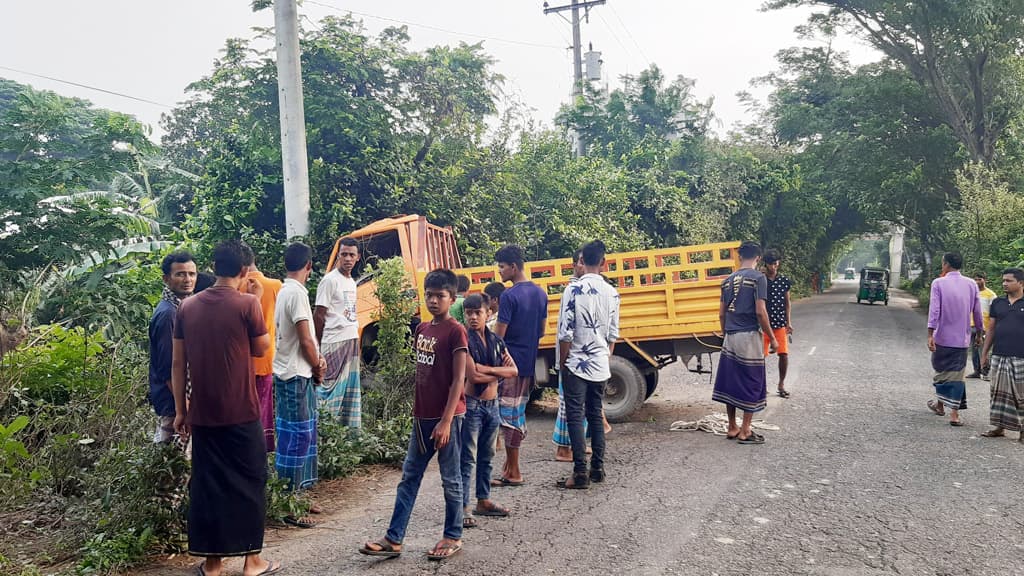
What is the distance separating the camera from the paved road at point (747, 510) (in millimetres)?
4352

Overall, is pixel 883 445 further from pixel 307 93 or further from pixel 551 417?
pixel 307 93

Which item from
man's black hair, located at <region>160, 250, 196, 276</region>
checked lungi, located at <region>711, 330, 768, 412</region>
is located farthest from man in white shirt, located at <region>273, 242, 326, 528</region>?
checked lungi, located at <region>711, 330, 768, 412</region>

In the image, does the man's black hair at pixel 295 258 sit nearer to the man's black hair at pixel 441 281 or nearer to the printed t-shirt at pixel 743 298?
the man's black hair at pixel 441 281

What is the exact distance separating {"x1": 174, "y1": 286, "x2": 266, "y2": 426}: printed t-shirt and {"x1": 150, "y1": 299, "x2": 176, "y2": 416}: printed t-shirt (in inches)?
31.9

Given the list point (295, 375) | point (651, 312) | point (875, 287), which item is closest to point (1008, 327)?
point (651, 312)

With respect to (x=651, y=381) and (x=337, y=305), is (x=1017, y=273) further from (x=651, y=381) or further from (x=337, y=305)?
(x=337, y=305)

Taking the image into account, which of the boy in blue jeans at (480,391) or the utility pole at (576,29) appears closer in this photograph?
the boy in blue jeans at (480,391)

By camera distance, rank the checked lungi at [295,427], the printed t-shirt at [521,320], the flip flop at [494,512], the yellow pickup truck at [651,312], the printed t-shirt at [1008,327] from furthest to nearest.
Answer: the yellow pickup truck at [651,312]
the printed t-shirt at [1008,327]
the printed t-shirt at [521,320]
the checked lungi at [295,427]
the flip flop at [494,512]

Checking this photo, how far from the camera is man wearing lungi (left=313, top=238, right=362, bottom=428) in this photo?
657 cm

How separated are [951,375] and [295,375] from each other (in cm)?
683

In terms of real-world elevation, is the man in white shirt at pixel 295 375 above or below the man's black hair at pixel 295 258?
below

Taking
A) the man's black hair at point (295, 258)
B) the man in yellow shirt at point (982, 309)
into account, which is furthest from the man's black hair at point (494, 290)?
the man in yellow shirt at point (982, 309)

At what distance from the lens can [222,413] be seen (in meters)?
4.04

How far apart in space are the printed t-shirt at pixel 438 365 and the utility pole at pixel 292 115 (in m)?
5.67
